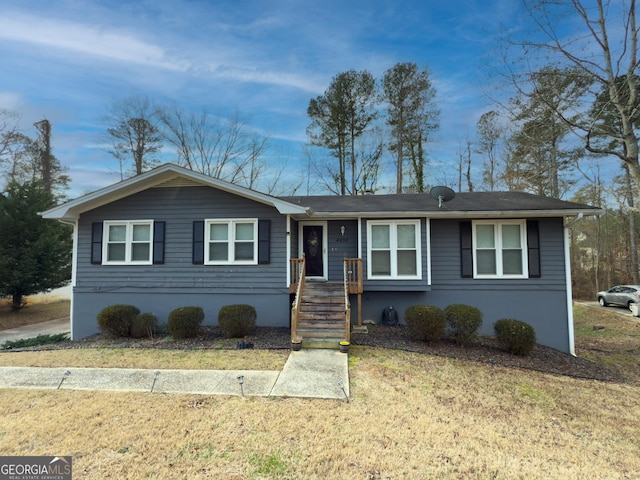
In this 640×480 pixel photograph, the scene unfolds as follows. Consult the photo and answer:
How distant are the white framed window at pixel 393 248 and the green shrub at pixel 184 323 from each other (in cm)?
478

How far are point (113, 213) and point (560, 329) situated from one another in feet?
43.5

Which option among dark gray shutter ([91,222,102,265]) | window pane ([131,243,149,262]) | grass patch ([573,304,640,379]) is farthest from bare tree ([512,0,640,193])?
dark gray shutter ([91,222,102,265])

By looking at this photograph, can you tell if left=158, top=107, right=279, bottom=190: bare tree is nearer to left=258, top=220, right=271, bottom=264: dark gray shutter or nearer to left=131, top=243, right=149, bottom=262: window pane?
left=131, top=243, right=149, bottom=262: window pane

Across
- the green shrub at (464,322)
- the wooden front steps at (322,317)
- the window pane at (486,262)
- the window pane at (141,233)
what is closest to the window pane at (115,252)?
the window pane at (141,233)

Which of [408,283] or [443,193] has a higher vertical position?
[443,193]

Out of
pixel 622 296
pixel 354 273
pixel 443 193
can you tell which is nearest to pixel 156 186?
pixel 354 273

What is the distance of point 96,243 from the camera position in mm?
9656

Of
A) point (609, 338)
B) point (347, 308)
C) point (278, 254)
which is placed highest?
point (278, 254)

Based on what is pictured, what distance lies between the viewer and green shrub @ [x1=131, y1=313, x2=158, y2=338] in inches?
332

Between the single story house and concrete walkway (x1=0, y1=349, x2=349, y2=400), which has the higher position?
the single story house

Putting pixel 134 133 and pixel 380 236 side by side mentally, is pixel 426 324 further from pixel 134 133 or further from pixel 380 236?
pixel 134 133

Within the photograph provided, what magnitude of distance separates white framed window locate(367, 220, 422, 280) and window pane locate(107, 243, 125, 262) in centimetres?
724

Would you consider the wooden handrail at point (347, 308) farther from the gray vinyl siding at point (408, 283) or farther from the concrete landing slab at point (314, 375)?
the gray vinyl siding at point (408, 283)

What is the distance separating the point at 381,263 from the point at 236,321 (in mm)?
4281
